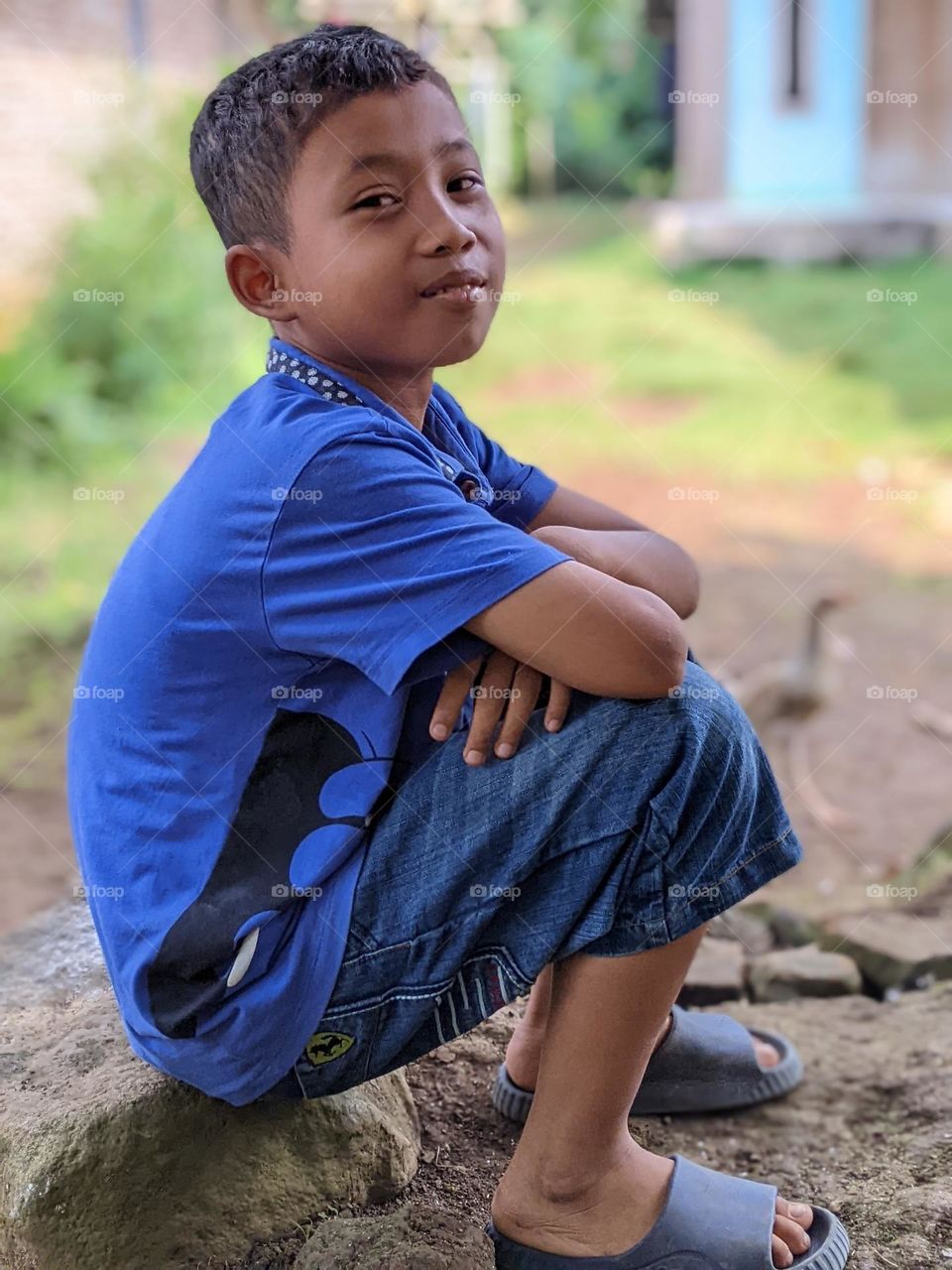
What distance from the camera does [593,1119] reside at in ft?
5.07

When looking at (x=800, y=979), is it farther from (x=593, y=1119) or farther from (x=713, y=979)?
(x=593, y=1119)

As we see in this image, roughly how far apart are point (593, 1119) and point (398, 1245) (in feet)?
0.94

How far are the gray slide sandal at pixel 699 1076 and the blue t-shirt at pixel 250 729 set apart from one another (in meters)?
0.59

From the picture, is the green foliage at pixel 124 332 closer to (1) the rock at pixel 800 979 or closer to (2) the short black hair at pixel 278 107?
(1) the rock at pixel 800 979

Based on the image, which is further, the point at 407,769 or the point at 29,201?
the point at 29,201

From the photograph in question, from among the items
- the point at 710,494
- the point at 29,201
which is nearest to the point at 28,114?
the point at 29,201

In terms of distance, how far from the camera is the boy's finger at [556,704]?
1.49 metres

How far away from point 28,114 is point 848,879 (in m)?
6.50

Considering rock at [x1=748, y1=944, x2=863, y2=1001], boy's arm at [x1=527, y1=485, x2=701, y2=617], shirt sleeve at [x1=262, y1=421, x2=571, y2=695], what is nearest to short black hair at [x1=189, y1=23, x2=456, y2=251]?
shirt sleeve at [x1=262, y1=421, x2=571, y2=695]

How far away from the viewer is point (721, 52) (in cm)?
1163

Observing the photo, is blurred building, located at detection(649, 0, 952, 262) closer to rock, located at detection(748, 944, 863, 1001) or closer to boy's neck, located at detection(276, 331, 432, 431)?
rock, located at detection(748, 944, 863, 1001)

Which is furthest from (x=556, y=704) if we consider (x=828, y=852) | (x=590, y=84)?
(x=590, y=84)

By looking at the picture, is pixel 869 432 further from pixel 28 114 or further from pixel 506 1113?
pixel 506 1113

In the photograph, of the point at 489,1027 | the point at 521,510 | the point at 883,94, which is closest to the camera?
the point at 521,510
